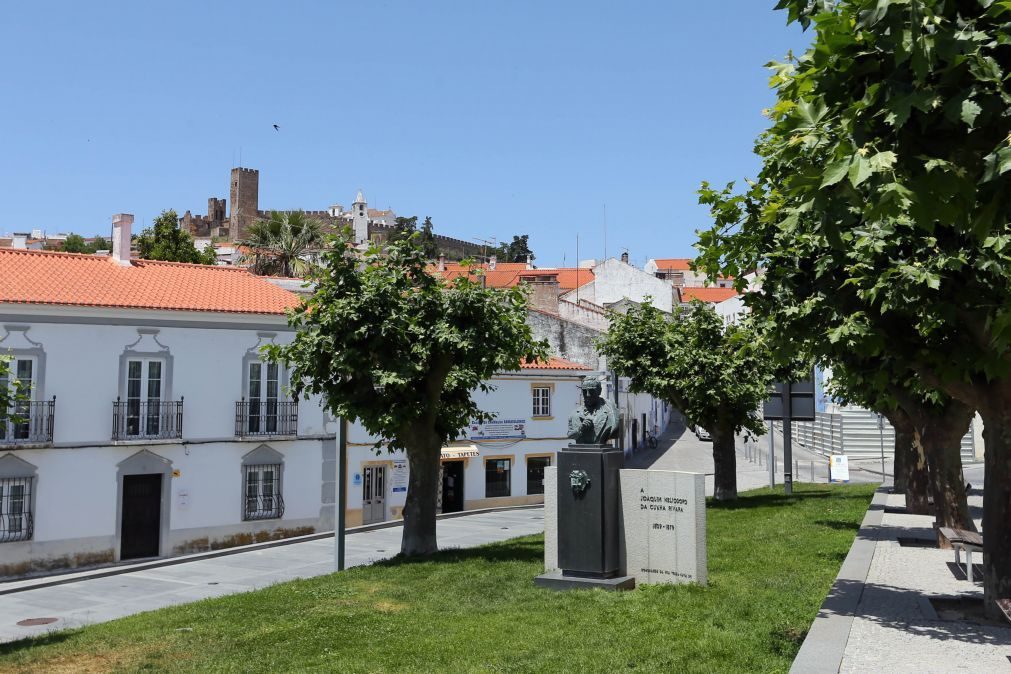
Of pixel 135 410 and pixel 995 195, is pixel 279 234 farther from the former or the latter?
pixel 995 195

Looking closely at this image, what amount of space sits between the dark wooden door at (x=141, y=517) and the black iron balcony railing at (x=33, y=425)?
8.08 feet

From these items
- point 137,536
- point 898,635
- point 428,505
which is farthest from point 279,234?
point 898,635

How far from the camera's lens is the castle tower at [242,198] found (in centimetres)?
12312

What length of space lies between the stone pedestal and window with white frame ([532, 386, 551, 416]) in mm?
24519

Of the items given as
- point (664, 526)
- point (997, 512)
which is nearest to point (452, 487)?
point (664, 526)

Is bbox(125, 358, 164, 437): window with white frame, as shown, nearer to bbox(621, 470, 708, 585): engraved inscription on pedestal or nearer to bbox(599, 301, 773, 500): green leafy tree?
bbox(599, 301, 773, 500): green leafy tree

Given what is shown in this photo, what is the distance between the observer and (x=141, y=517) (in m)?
25.7

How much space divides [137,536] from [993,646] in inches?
891

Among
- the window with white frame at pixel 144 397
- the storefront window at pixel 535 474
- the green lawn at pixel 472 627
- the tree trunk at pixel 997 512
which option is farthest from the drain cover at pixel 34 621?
the storefront window at pixel 535 474

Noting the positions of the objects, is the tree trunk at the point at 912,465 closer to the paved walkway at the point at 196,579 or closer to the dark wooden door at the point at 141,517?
the paved walkway at the point at 196,579

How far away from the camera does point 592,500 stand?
12.0 m

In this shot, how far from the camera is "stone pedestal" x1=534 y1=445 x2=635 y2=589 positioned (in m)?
11.8

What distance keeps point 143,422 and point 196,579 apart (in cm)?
643

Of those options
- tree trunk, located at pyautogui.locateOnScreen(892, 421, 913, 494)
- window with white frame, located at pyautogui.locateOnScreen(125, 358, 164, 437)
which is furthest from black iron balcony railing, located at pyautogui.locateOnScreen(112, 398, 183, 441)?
tree trunk, located at pyautogui.locateOnScreen(892, 421, 913, 494)
